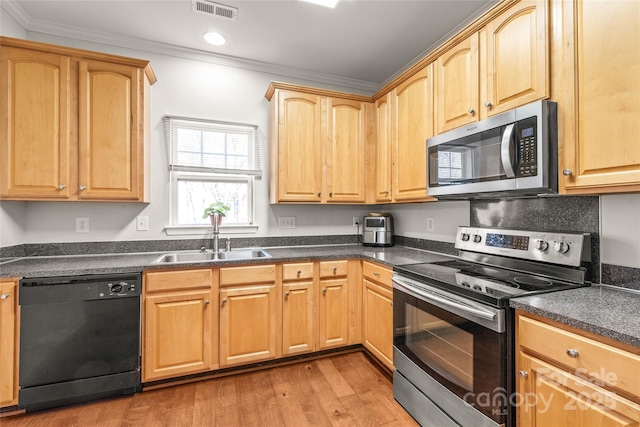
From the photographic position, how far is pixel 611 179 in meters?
1.24

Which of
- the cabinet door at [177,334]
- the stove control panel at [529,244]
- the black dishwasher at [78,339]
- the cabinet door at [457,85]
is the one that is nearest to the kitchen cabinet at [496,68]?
the cabinet door at [457,85]

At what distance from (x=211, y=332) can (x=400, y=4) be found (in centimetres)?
272

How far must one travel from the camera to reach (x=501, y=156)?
1573 mm

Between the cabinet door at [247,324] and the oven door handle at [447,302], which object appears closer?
the oven door handle at [447,302]

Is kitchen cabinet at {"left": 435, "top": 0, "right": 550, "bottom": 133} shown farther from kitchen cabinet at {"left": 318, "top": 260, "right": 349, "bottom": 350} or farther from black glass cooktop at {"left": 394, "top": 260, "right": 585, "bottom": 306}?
kitchen cabinet at {"left": 318, "top": 260, "right": 349, "bottom": 350}

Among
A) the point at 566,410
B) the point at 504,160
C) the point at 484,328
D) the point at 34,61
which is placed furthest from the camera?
the point at 34,61

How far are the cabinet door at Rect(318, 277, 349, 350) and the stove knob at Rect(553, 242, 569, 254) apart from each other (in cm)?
147

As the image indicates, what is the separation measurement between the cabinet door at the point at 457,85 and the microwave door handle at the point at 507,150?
323 mm

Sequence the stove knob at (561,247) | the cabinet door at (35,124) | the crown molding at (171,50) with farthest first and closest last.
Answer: the crown molding at (171,50) < the cabinet door at (35,124) < the stove knob at (561,247)

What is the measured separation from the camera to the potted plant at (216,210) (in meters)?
2.65

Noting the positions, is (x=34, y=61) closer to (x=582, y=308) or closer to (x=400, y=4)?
(x=400, y=4)

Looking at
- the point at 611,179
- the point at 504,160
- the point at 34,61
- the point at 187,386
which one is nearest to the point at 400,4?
the point at 504,160

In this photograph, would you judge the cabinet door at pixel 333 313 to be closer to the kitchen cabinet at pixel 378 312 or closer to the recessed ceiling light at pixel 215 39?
the kitchen cabinet at pixel 378 312

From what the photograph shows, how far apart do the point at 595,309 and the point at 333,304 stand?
1.73 meters
